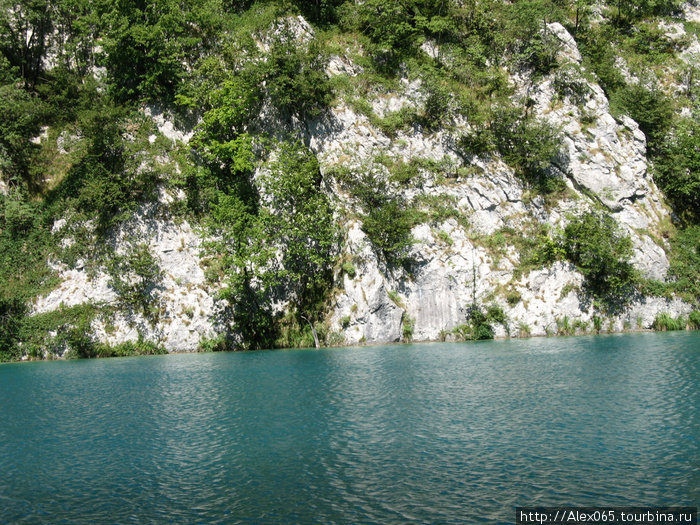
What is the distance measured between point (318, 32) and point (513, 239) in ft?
70.2

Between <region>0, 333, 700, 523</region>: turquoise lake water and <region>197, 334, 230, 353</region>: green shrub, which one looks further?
<region>197, 334, 230, 353</region>: green shrub

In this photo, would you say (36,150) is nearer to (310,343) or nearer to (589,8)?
(310,343)

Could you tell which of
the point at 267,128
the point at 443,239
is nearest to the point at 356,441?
the point at 443,239

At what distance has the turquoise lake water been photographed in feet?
26.4

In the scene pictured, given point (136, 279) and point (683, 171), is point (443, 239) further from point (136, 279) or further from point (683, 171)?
point (136, 279)

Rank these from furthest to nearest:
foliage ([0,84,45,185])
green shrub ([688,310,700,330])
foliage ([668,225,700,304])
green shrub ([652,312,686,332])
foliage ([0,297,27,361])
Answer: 1. foliage ([0,84,45,185])
2. foliage ([668,225,700,304])
3. green shrub ([688,310,700,330])
4. green shrub ([652,312,686,332])
5. foliage ([0,297,27,361])

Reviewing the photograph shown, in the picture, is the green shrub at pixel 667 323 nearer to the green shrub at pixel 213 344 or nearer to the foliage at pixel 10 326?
the green shrub at pixel 213 344

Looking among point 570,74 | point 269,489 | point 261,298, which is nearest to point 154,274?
point 261,298

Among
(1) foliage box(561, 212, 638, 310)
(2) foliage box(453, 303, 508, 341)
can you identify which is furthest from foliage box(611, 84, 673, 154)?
(2) foliage box(453, 303, 508, 341)

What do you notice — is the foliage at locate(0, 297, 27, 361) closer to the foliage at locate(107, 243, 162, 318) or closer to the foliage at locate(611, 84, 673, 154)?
the foliage at locate(107, 243, 162, 318)

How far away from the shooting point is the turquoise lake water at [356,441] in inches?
317

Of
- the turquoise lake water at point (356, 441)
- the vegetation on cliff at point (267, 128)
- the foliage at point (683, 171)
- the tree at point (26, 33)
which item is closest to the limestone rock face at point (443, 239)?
the vegetation on cliff at point (267, 128)

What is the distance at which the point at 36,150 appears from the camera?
33.8 m

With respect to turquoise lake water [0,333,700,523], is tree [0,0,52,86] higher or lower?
higher
